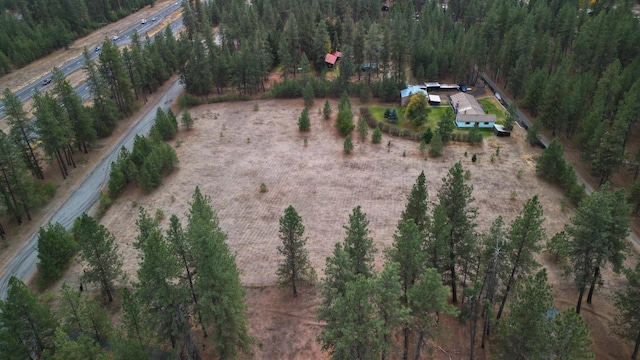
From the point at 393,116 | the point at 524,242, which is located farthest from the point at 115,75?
the point at 524,242

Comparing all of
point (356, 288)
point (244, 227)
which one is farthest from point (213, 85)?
point (356, 288)

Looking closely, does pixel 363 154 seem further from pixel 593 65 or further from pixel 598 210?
pixel 593 65

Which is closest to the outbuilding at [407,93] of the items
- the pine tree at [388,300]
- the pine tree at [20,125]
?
the pine tree at [20,125]

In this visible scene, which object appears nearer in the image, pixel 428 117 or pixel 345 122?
pixel 345 122

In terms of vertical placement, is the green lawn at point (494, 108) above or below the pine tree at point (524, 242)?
below

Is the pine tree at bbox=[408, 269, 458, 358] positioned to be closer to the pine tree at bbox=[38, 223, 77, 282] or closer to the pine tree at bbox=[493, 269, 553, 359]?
the pine tree at bbox=[493, 269, 553, 359]

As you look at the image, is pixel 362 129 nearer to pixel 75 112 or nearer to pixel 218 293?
pixel 75 112

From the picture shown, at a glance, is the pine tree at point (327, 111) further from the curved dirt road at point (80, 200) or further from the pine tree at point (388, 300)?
the pine tree at point (388, 300)
